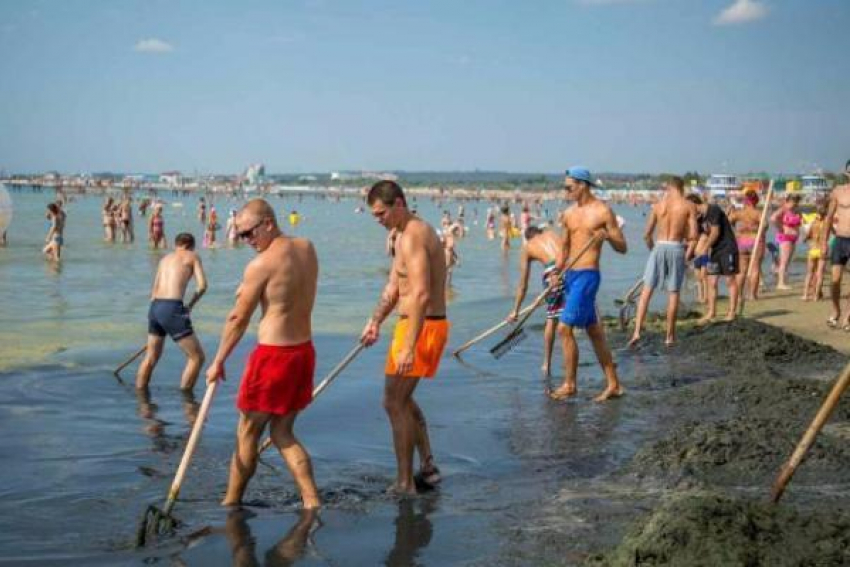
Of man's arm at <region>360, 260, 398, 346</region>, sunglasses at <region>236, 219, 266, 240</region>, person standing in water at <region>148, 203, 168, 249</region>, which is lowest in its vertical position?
person standing in water at <region>148, 203, 168, 249</region>

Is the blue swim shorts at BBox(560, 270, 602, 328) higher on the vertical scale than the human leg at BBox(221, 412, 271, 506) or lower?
higher

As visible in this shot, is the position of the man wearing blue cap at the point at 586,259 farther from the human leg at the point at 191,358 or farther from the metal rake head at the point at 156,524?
the metal rake head at the point at 156,524

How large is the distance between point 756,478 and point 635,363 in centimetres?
490

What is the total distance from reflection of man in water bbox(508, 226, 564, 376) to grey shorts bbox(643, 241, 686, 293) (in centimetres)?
163

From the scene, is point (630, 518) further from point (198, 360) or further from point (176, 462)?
point (198, 360)

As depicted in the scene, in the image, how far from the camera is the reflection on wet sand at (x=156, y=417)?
7359mm

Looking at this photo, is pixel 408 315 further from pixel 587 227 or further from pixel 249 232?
pixel 587 227

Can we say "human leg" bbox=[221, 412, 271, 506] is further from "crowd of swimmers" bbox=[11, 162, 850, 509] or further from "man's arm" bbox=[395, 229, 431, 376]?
"man's arm" bbox=[395, 229, 431, 376]

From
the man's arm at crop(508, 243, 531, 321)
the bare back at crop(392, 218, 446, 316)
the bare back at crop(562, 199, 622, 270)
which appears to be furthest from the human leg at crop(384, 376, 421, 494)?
the man's arm at crop(508, 243, 531, 321)

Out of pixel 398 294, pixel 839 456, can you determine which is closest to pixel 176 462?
pixel 398 294

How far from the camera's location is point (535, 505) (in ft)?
18.2

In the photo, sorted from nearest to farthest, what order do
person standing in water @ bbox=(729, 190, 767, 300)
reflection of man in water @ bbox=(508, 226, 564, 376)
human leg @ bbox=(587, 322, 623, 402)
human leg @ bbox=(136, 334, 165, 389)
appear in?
human leg @ bbox=(587, 322, 623, 402)
human leg @ bbox=(136, 334, 165, 389)
reflection of man in water @ bbox=(508, 226, 564, 376)
person standing in water @ bbox=(729, 190, 767, 300)

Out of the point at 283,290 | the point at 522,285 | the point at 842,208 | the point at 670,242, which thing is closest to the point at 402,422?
the point at 283,290

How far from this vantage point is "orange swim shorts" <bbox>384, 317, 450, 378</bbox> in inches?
222
